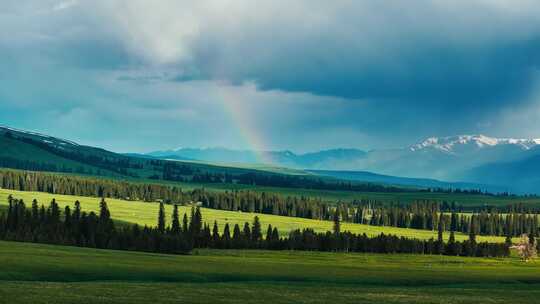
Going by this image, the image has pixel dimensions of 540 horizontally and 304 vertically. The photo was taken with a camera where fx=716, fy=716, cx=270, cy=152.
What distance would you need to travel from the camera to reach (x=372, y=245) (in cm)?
18350

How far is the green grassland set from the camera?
57875 millimetres

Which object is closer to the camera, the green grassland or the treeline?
the green grassland

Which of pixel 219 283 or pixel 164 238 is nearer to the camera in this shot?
pixel 219 283

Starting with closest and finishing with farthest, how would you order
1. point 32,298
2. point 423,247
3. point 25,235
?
point 32,298, point 25,235, point 423,247

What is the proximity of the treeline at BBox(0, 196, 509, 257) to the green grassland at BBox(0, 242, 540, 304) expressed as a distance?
138ft

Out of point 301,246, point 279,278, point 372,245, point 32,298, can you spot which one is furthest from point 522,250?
point 32,298

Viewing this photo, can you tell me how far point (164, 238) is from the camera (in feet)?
507

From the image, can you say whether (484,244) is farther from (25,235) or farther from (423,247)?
(25,235)

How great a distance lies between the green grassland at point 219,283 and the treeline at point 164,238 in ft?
138

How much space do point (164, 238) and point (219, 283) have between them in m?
81.9

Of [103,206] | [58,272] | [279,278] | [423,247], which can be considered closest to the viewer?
[58,272]

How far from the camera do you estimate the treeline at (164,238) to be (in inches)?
5945

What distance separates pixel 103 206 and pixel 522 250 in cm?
10768

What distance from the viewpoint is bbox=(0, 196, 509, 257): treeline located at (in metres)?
151
